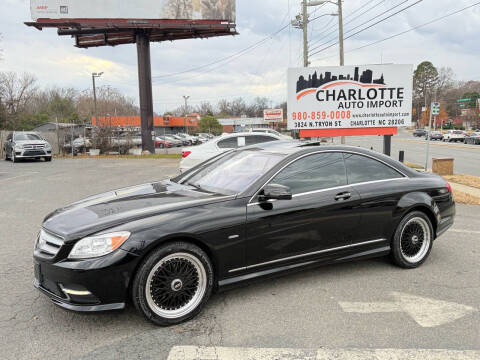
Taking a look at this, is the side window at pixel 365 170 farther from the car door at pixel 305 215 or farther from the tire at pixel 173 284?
the tire at pixel 173 284

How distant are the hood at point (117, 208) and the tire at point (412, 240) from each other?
2213 millimetres

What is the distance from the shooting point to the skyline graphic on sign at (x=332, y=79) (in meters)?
11.7

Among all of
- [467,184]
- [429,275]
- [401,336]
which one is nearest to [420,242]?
[429,275]

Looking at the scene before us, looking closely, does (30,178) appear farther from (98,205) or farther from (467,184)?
(467,184)

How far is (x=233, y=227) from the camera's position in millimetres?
3441

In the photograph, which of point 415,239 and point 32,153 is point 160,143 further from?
point 415,239

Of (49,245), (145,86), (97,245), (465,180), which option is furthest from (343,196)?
(145,86)

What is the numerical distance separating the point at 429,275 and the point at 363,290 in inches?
38.6

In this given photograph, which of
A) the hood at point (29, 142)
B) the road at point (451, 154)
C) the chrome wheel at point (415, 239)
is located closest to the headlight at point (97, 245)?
the chrome wheel at point (415, 239)

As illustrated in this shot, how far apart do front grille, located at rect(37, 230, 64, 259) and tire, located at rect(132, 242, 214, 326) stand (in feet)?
2.31

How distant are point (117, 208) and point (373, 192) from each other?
8.95 feet

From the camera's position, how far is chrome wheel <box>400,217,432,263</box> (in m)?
4.50

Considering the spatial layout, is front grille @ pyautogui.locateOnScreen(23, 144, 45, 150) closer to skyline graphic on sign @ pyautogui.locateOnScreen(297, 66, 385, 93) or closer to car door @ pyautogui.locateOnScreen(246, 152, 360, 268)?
skyline graphic on sign @ pyautogui.locateOnScreen(297, 66, 385, 93)

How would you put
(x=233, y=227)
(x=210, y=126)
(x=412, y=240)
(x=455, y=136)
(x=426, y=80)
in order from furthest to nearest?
(x=426, y=80) < (x=210, y=126) < (x=455, y=136) < (x=412, y=240) < (x=233, y=227)
